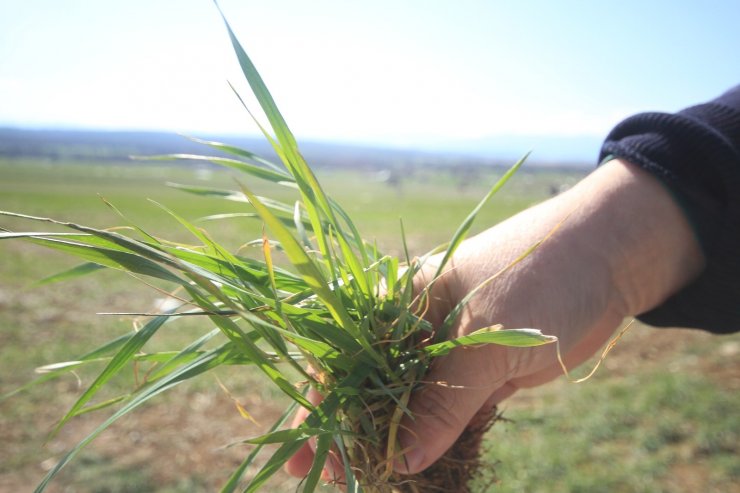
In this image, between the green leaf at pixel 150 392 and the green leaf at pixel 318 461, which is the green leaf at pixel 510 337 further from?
the green leaf at pixel 150 392

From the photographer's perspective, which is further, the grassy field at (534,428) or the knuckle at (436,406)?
the grassy field at (534,428)

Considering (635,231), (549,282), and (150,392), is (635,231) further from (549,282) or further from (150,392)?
(150,392)

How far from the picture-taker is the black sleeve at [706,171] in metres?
1.49

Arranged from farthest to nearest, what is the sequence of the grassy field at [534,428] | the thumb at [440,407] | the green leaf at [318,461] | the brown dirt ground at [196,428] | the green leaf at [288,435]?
the brown dirt ground at [196,428]
the grassy field at [534,428]
the thumb at [440,407]
the green leaf at [318,461]
the green leaf at [288,435]

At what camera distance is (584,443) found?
153 inches

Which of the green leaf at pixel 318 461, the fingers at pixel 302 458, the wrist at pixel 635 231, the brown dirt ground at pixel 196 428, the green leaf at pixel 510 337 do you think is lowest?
the brown dirt ground at pixel 196 428

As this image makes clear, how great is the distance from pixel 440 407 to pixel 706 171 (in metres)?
1.11

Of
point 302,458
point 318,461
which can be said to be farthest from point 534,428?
point 318,461

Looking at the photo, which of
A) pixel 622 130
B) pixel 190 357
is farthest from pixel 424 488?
pixel 622 130

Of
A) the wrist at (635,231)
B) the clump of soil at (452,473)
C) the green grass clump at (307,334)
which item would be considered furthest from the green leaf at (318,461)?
the wrist at (635,231)

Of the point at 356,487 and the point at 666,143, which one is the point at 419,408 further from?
the point at 666,143

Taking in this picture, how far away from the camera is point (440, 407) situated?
1.17 meters

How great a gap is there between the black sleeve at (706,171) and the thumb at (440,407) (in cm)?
84

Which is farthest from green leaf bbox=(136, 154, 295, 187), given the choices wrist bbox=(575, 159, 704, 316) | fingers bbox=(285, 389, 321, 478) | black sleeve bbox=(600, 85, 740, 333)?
black sleeve bbox=(600, 85, 740, 333)
